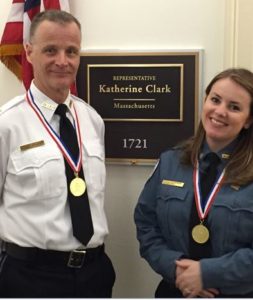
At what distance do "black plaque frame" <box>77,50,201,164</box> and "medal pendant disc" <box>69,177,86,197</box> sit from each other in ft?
1.70

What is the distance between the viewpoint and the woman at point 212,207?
59.4 inches

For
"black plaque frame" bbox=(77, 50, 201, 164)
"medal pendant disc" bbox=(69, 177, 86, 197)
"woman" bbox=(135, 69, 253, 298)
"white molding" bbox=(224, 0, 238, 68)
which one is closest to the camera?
"woman" bbox=(135, 69, 253, 298)

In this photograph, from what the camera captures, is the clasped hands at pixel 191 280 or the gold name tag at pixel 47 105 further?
the gold name tag at pixel 47 105

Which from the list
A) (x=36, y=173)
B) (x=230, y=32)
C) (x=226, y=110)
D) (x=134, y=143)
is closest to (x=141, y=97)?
(x=134, y=143)

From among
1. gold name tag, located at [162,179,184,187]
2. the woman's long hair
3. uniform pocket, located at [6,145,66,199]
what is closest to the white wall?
the woman's long hair

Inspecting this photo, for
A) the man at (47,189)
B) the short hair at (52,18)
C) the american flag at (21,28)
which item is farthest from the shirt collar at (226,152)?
the american flag at (21,28)

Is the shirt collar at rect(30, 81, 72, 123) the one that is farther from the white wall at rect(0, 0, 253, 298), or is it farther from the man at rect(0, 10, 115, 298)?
the white wall at rect(0, 0, 253, 298)

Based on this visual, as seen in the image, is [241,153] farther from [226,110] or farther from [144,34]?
[144,34]

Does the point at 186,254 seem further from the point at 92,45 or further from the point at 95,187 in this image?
the point at 92,45

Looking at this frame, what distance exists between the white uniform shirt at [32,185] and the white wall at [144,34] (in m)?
0.54

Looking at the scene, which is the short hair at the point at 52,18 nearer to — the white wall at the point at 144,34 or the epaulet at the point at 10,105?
the epaulet at the point at 10,105

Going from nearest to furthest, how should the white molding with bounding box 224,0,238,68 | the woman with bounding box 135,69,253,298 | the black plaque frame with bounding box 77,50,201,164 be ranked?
1. the woman with bounding box 135,69,253,298
2. the white molding with bounding box 224,0,238,68
3. the black plaque frame with bounding box 77,50,201,164

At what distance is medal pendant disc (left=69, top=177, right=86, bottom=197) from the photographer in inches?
63.5

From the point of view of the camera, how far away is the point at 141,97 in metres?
2.08
